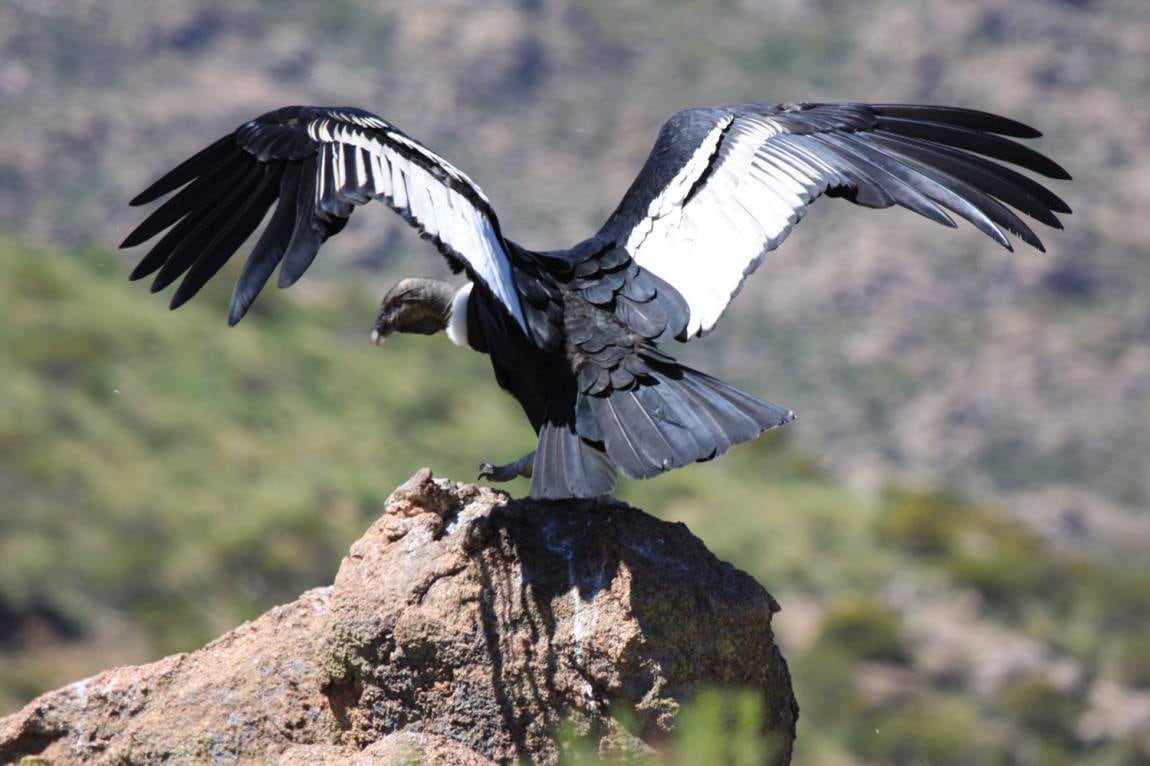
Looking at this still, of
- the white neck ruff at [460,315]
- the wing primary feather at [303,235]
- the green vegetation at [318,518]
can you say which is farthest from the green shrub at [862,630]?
the wing primary feather at [303,235]

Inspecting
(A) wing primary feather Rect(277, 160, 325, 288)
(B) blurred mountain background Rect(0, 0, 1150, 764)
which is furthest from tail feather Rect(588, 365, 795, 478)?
(B) blurred mountain background Rect(0, 0, 1150, 764)

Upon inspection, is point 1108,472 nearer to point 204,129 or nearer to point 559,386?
point 204,129

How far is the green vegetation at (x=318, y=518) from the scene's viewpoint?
62.4 ft

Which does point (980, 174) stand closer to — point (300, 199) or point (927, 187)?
point (927, 187)

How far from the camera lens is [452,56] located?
6316 cm

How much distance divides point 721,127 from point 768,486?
73.4ft

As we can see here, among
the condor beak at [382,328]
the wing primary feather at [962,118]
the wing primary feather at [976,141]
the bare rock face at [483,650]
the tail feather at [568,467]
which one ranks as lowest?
the bare rock face at [483,650]

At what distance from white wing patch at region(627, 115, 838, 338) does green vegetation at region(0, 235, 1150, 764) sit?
11384 mm

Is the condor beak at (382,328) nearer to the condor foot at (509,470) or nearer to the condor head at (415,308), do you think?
the condor head at (415,308)

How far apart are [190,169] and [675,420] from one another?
188cm

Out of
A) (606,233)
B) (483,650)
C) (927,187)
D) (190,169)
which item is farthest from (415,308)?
(927,187)

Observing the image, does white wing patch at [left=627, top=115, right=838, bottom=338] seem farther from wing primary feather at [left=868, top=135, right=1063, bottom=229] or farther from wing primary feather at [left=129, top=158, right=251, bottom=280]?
wing primary feather at [left=129, top=158, right=251, bottom=280]

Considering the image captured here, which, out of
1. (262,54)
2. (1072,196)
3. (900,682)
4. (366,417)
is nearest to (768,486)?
(900,682)

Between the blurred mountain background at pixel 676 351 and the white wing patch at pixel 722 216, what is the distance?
38.8 feet
